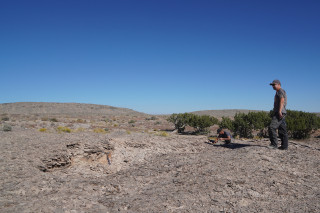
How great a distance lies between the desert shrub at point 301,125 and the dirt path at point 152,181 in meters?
7.94

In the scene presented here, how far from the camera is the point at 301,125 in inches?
592

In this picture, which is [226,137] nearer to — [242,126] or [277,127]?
[277,127]

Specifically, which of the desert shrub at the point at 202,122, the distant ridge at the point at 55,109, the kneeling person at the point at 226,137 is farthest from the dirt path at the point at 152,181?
Answer: the distant ridge at the point at 55,109

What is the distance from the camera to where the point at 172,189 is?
16.0ft

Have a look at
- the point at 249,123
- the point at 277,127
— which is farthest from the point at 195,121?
the point at 277,127

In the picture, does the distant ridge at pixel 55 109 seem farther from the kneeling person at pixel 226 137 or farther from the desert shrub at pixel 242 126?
the kneeling person at pixel 226 137

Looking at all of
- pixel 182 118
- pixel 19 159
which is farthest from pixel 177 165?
pixel 182 118

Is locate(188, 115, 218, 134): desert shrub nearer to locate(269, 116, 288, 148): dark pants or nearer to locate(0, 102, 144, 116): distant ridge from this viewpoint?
locate(269, 116, 288, 148): dark pants

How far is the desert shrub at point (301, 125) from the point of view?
1510 cm

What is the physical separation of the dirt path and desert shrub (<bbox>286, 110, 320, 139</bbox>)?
26.1ft

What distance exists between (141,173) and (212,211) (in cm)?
276

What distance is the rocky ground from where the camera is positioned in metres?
4.14

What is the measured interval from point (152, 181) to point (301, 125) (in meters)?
13.3

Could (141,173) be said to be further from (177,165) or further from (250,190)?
(250,190)
